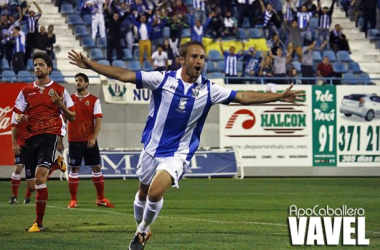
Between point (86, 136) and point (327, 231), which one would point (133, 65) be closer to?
point (86, 136)

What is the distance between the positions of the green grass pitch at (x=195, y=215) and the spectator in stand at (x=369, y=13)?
34.6ft

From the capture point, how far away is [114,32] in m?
30.8

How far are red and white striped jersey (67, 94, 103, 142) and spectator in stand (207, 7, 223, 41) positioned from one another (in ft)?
46.8

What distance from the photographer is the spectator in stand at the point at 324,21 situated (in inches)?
1324

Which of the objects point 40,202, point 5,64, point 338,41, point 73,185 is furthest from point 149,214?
point 338,41

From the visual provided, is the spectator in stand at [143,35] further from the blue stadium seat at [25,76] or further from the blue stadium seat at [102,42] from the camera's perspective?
the blue stadium seat at [25,76]

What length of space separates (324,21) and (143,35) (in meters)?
6.88

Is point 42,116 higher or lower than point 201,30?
lower

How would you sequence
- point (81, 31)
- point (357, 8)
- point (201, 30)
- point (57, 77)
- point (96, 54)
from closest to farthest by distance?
point (57, 77), point (201, 30), point (96, 54), point (81, 31), point (357, 8)

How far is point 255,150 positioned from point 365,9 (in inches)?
363

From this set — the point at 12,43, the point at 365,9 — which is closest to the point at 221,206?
the point at 12,43

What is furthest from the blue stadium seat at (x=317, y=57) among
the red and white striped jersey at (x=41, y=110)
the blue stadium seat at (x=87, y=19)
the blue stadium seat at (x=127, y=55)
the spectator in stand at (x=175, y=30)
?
the red and white striped jersey at (x=41, y=110)

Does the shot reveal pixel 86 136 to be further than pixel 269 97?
Yes

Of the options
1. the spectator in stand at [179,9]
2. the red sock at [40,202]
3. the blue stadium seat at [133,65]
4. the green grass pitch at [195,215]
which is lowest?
the green grass pitch at [195,215]
